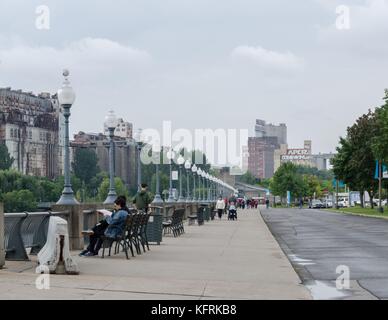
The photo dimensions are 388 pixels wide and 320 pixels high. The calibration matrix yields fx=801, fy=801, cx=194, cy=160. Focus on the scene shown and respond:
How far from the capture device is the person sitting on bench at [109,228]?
58.4ft

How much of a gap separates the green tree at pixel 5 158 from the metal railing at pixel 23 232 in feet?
426

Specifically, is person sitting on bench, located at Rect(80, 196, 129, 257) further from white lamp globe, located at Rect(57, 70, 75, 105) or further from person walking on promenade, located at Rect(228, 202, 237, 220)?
person walking on promenade, located at Rect(228, 202, 237, 220)

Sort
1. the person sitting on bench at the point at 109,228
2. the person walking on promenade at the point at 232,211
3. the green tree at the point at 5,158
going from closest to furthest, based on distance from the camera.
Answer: the person sitting on bench at the point at 109,228 → the person walking on promenade at the point at 232,211 → the green tree at the point at 5,158

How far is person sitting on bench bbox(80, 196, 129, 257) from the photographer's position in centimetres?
1781

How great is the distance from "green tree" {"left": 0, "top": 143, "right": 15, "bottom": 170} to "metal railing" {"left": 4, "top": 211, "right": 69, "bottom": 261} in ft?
426

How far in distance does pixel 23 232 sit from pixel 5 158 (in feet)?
430

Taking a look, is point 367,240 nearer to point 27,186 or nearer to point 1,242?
point 1,242

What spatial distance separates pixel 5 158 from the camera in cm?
14488

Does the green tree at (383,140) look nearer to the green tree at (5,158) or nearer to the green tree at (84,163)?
the green tree at (5,158)


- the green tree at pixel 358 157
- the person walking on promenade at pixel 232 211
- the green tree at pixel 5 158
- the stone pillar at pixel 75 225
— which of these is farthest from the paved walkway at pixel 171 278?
the green tree at pixel 5 158

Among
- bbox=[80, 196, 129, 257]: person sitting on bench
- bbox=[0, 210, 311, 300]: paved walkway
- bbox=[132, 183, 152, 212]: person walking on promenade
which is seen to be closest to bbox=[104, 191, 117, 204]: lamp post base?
bbox=[132, 183, 152, 212]: person walking on promenade

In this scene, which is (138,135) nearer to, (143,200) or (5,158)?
(143,200)

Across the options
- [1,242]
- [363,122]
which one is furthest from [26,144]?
[1,242]

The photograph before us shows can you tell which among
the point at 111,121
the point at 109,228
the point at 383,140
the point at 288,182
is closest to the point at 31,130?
the point at 288,182
